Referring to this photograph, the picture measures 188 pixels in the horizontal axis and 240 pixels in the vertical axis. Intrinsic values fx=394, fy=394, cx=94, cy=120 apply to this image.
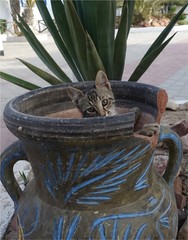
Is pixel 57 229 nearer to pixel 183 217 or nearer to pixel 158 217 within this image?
pixel 158 217

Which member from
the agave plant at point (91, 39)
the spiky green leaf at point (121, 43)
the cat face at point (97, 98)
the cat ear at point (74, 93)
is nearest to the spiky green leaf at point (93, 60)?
the agave plant at point (91, 39)

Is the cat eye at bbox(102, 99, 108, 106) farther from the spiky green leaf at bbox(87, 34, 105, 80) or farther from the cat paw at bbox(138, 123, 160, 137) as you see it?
the spiky green leaf at bbox(87, 34, 105, 80)

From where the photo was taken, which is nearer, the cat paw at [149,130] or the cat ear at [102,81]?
the cat paw at [149,130]

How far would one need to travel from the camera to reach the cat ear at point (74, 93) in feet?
4.53

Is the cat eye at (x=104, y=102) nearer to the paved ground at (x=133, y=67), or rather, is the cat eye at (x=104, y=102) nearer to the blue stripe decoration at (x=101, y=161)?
the blue stripe decoration at (x=101, y=161)

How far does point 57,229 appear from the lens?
1.13 m

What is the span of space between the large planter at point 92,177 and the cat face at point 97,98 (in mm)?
192

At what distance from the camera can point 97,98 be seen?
4.97 feet

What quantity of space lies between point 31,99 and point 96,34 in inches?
44.2

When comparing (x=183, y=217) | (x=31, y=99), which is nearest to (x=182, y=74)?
(x=183, y=217)

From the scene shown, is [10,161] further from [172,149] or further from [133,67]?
[133,67]

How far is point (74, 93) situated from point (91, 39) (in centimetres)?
93

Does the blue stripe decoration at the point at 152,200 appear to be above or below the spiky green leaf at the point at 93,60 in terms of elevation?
below

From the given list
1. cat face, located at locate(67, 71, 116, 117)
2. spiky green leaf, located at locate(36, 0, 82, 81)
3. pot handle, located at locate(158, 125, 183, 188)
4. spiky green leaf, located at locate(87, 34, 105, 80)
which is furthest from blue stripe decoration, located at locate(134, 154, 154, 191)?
spiky green leaf, located at locate(36, 0, 82, 81)
